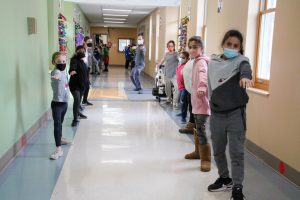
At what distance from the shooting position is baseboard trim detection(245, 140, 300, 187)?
338cm

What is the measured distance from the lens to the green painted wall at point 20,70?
12.0ft

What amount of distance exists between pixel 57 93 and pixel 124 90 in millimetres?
6604

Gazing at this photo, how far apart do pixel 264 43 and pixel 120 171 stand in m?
2.56

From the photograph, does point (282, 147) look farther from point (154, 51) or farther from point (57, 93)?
point (154, 51)

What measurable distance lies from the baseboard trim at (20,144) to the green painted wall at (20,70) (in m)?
0.06

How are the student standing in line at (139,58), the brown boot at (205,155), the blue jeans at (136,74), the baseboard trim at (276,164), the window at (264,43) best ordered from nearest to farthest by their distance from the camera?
the baseboard trim at (276,164) → the brown boot at (205,155) → the window at (264,43) → the student standing in line at (139,58) → the blue jeans at (136,74)

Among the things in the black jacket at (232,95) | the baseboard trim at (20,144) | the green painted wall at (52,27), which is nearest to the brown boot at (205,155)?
the black jacket at (232,95)

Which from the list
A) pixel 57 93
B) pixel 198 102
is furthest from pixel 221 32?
pixel 57 93

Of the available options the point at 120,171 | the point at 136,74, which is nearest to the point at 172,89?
the point at 136,74

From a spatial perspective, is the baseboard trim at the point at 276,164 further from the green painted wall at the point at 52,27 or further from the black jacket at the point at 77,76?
the green painted wall at the point at 52,27

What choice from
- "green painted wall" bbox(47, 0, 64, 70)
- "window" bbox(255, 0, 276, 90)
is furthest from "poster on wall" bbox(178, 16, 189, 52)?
"window" bbox(255, 0, 276, 90)

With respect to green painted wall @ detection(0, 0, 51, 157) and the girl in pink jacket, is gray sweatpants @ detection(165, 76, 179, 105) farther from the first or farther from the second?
the girl in pink jacket

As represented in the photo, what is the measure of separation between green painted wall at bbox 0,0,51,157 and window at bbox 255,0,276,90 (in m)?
3.13

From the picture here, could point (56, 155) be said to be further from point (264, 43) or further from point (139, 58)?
point (139, 58)
